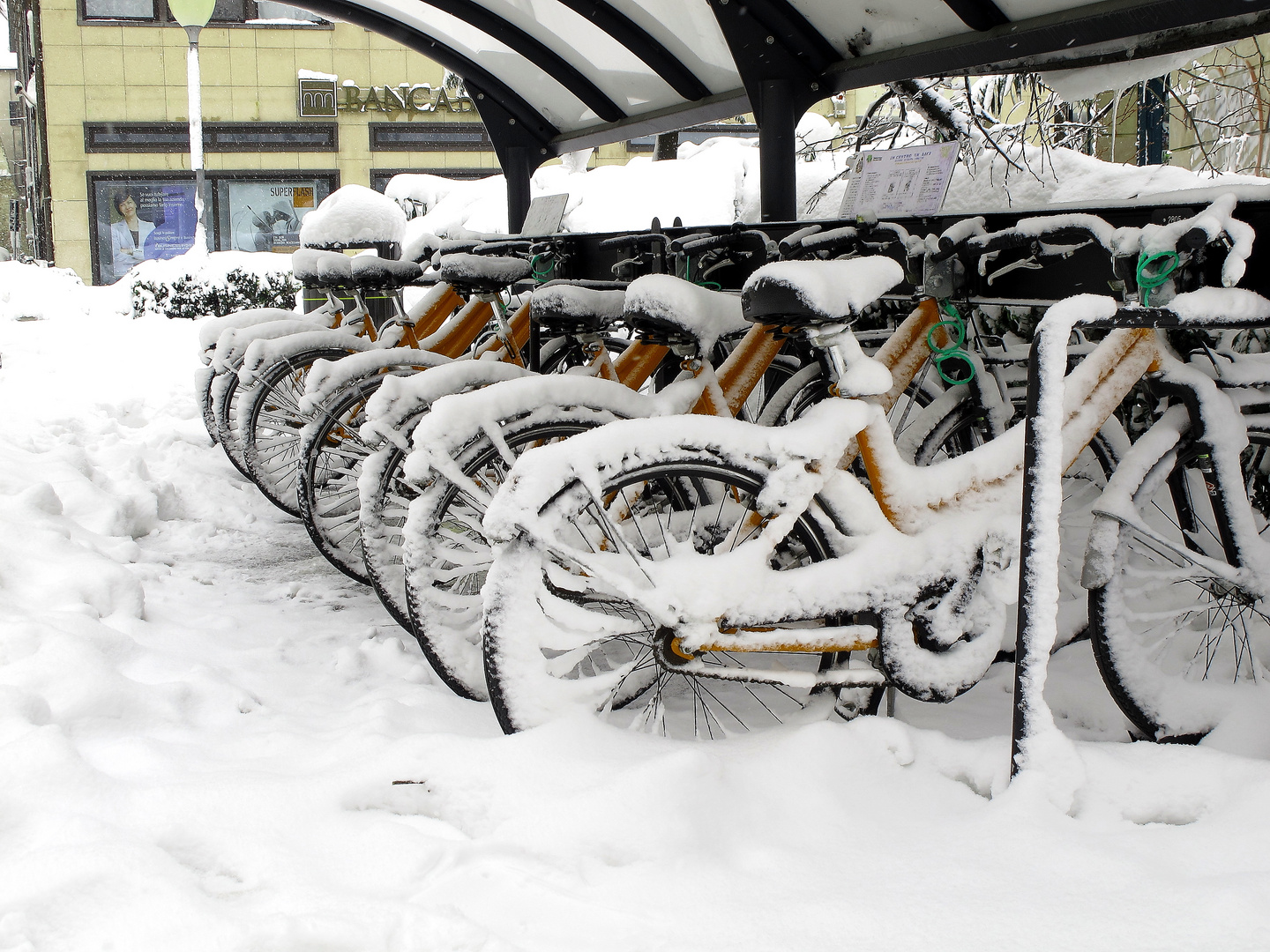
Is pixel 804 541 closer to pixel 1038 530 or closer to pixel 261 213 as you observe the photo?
pixel 1038 530

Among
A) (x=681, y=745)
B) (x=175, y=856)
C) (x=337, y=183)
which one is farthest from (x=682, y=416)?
(x=337, y=183)

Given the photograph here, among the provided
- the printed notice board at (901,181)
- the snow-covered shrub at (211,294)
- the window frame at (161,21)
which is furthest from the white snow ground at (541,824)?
the window frame at (161,21)

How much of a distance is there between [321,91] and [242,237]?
3.11 m

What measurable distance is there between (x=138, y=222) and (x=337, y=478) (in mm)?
18176

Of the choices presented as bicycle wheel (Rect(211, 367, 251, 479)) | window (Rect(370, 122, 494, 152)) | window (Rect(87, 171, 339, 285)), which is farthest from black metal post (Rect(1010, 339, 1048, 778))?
window (Rect(87, 171, 339, 285))

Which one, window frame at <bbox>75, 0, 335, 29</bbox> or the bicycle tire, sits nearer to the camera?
the bicycle tire

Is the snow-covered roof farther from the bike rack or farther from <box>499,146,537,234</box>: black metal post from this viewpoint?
the bike rack

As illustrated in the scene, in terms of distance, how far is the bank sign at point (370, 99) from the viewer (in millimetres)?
20250

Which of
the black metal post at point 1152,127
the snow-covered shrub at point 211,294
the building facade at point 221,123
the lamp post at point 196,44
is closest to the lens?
the black metal post at point 1152,127

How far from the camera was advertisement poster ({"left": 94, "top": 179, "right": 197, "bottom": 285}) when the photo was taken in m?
19.9

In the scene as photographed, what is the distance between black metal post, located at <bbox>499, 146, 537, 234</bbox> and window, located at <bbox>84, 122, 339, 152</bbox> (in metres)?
15.1

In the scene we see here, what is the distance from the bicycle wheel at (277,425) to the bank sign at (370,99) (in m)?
16.7

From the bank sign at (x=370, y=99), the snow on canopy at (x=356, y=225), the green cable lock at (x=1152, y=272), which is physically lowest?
the green cable lock at (x=1152, y=272)

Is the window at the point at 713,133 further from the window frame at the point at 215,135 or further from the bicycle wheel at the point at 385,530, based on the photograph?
the bicycle wheel at the point at 385,530
